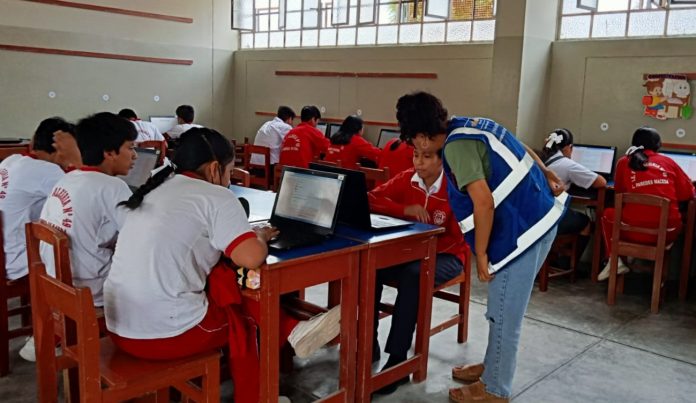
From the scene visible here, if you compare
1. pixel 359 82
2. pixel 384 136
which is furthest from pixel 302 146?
pixel 359 82

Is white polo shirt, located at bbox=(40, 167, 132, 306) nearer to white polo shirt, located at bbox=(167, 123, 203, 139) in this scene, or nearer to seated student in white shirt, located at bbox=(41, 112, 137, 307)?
seated student in white shirt, located at bbox=(41, 112, 137, 307)

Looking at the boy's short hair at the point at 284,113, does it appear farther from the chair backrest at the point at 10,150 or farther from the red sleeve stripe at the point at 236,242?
the red sleeve stripe at the point at 236,242

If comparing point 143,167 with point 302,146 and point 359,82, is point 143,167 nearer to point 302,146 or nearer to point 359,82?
point 302,146

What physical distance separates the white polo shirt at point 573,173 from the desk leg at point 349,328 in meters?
2.40

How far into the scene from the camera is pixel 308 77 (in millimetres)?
7324

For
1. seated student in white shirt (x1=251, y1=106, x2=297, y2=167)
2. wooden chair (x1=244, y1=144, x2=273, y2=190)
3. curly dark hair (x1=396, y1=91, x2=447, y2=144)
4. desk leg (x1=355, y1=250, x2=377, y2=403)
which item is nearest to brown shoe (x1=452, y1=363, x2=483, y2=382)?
desk leg (x1=355, y1=250, x2=377, y2=403)

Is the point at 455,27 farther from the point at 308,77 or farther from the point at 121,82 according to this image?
the point at 121,82

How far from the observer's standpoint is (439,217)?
9.22ft

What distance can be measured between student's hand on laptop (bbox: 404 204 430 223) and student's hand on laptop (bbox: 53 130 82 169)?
1510mm

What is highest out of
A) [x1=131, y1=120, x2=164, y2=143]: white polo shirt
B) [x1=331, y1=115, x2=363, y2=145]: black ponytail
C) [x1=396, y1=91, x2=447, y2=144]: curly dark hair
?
[x1=396, y1=91, x2=447, y2=144]: curly dark hair

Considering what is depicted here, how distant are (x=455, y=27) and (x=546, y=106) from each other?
51.3 inches

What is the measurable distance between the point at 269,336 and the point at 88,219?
82 centimetres

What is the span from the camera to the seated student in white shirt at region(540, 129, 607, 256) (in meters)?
4.20

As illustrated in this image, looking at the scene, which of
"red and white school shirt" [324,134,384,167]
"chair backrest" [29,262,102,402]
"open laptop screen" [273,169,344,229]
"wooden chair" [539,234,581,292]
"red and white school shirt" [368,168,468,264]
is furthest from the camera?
"red and white school shirt" [324,134,384,167]
